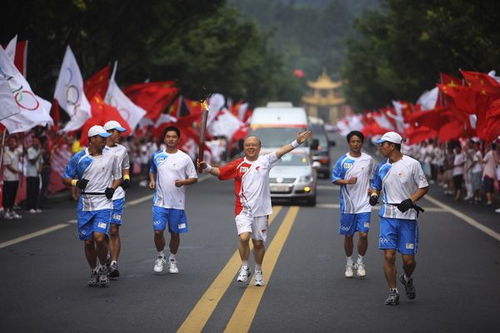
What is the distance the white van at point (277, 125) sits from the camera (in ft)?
85.5

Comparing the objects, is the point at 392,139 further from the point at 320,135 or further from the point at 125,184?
the point at 320,135

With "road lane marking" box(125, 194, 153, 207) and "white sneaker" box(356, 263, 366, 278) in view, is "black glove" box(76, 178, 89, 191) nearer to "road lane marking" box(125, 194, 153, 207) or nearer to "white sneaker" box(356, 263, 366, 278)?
"white sneaker" box(356, 263, 366, 278)

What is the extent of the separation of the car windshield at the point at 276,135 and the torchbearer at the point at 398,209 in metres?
16.6

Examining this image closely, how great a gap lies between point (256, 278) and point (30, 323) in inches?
112

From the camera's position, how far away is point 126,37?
30.4 m

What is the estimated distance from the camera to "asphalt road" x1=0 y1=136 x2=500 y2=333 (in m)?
7.92

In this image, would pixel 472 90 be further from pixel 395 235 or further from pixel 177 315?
pixel 177 315

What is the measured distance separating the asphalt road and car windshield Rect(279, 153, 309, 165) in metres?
7.01

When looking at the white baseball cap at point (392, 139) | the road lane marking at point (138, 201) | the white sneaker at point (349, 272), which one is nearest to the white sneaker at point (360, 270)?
the white sneaker at point (349, 272)

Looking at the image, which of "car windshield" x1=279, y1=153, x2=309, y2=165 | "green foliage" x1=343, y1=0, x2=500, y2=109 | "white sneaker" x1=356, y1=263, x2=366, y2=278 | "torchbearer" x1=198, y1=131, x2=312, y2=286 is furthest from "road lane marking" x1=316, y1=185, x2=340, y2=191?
"torchbearer" x1=198, y1=131, x2=312, y2=286

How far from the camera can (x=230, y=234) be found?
15.5 m

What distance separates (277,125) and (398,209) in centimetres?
1772

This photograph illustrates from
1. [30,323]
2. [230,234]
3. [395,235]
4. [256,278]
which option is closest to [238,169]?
[256,278]

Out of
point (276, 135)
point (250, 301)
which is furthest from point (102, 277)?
point (276, 135)
